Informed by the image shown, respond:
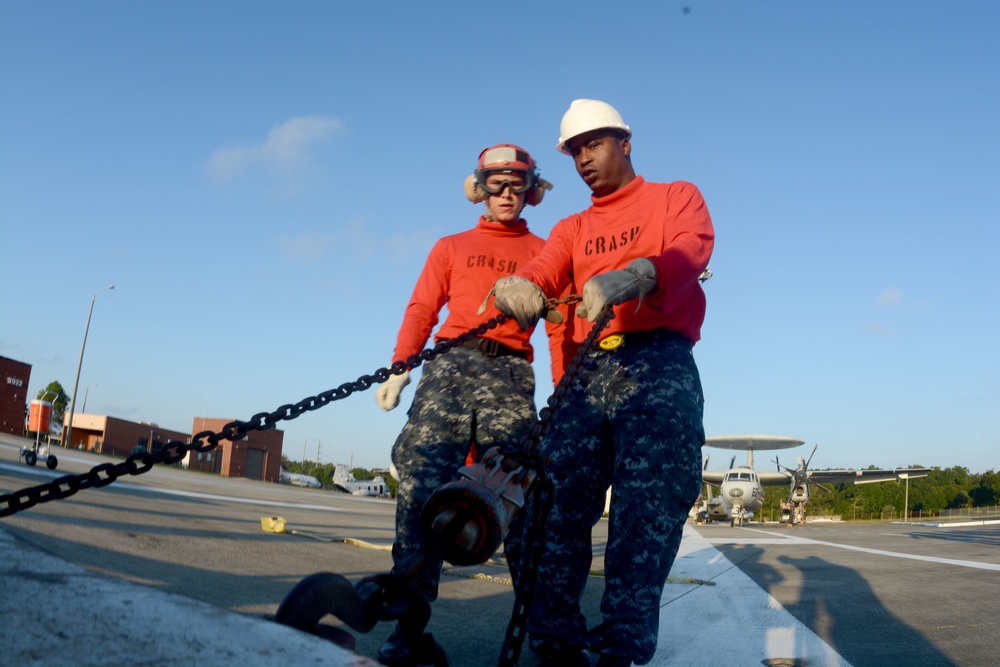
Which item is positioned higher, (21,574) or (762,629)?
(21,574)

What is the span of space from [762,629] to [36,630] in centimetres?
274

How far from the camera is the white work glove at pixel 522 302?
2457 millimetres

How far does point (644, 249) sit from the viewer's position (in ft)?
8.71

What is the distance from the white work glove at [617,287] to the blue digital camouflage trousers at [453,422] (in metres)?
0.93

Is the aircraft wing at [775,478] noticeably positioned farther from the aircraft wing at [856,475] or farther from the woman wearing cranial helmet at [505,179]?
the woman wearing cranial helmet at [505,179]

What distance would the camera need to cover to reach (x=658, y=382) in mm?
2373

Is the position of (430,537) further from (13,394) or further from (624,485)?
(13,394)

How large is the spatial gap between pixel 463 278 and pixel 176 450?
1.97 meters

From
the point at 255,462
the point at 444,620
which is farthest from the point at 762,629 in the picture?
the point at 255,462

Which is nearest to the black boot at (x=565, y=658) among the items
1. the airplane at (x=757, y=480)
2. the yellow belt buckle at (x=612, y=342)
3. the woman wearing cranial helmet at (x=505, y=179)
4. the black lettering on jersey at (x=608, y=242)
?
the yellow belt buckle at (x=612, y=342)

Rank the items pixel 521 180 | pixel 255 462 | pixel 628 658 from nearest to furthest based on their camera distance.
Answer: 1. pixel 628 658
2. pixel 521 180
3. pixel 255 462

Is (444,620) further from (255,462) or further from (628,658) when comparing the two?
(255,462)

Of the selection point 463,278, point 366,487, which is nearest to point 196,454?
point 366,487

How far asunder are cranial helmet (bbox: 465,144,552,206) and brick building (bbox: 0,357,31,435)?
142ft
